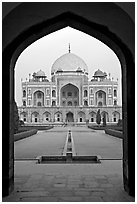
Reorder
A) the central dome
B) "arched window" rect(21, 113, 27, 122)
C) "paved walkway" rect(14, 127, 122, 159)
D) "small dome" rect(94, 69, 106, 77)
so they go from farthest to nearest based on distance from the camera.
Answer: "small dome" rect(94, 69, 106, 77)
the central dome
"arched window" rect(21, 113, 27, 122)
"paved walkway" rect(14, 127, 122, 159)

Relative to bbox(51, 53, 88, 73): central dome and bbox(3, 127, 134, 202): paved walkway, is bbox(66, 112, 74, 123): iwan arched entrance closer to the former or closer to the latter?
bbox(51, 53, 88, 73): central dome

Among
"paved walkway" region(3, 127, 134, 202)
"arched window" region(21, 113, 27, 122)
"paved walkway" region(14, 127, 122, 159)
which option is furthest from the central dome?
"paved walkway" region(3, 127, 134, 202)

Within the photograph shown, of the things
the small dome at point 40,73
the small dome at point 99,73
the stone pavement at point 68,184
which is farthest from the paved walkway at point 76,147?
the small dome at point 99,73

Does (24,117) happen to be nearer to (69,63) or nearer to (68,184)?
(69,63)

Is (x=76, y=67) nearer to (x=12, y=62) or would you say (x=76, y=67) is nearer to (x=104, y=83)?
(x=104, y=83)

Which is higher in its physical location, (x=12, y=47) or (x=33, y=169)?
(x=12, y=47)

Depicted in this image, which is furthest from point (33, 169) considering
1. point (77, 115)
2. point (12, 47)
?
point (77, 115)
